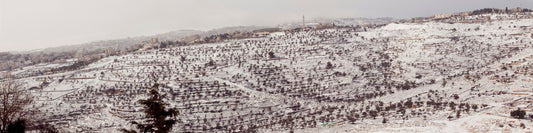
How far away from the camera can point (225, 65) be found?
158 feet

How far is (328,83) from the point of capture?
130 ft

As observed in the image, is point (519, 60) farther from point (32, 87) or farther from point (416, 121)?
point (32, 87)

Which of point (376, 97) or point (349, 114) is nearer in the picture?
point (349, 114)

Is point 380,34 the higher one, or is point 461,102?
point 380,34

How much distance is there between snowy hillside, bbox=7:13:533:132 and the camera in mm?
28312

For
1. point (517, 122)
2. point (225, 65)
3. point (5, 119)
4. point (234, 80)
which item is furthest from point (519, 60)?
point (5, 119)

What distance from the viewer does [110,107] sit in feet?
Answer: 123

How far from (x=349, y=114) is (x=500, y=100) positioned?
13.3 m

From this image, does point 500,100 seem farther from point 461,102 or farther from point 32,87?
point 32,87

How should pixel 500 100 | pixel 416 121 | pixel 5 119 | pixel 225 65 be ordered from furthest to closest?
pixel 225 65 < pixel 500 100 < pixel 416 121 < pixel 5 119

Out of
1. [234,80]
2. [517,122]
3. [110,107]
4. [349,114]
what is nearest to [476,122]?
[517,122]

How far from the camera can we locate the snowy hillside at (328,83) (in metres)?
28.3

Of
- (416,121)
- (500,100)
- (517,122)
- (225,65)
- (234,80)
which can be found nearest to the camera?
(517,122)

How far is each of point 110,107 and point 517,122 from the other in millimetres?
40034
